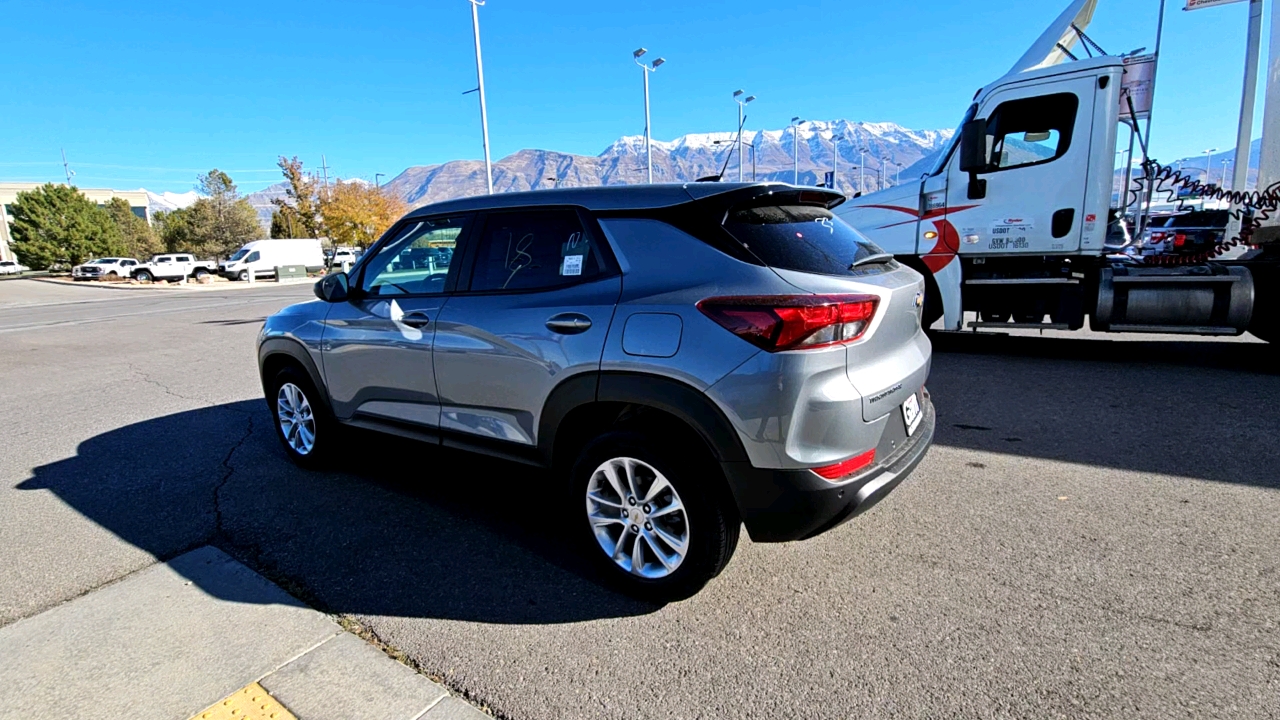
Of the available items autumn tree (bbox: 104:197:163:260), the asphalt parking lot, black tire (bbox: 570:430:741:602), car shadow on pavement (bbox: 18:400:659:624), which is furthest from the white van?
black tire (bbox: 570:430:741:602)

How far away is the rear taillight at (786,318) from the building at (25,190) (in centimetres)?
10187

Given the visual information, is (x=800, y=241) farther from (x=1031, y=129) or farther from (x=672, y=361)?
(x=1031, y=129)

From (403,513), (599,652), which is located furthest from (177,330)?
(599,652)

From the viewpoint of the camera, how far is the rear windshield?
8.71 feet

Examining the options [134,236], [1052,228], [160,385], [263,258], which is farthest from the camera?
[134,236]

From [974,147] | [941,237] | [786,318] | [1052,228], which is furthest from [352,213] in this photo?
[786,318]

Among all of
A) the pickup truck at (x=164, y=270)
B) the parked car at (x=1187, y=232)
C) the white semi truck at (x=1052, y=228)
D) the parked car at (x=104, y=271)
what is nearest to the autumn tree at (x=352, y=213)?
the pickup truck at (x=164, y=270)

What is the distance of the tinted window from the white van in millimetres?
47211

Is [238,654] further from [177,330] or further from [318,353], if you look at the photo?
[177,330]

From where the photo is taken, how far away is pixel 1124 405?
5.45 meters

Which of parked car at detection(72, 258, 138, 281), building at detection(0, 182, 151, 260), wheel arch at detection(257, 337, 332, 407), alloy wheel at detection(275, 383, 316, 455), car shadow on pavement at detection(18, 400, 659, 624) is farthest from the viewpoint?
building at detection(0, 182, 151, 260)

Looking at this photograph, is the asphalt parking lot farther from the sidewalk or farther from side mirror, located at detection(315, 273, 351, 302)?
side mirror, located at detection(315, 273, 351, 302)

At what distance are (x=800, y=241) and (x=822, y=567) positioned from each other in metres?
1.52

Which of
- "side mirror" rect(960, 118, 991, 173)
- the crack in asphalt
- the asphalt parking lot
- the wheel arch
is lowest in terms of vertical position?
the asphalt parking lot
